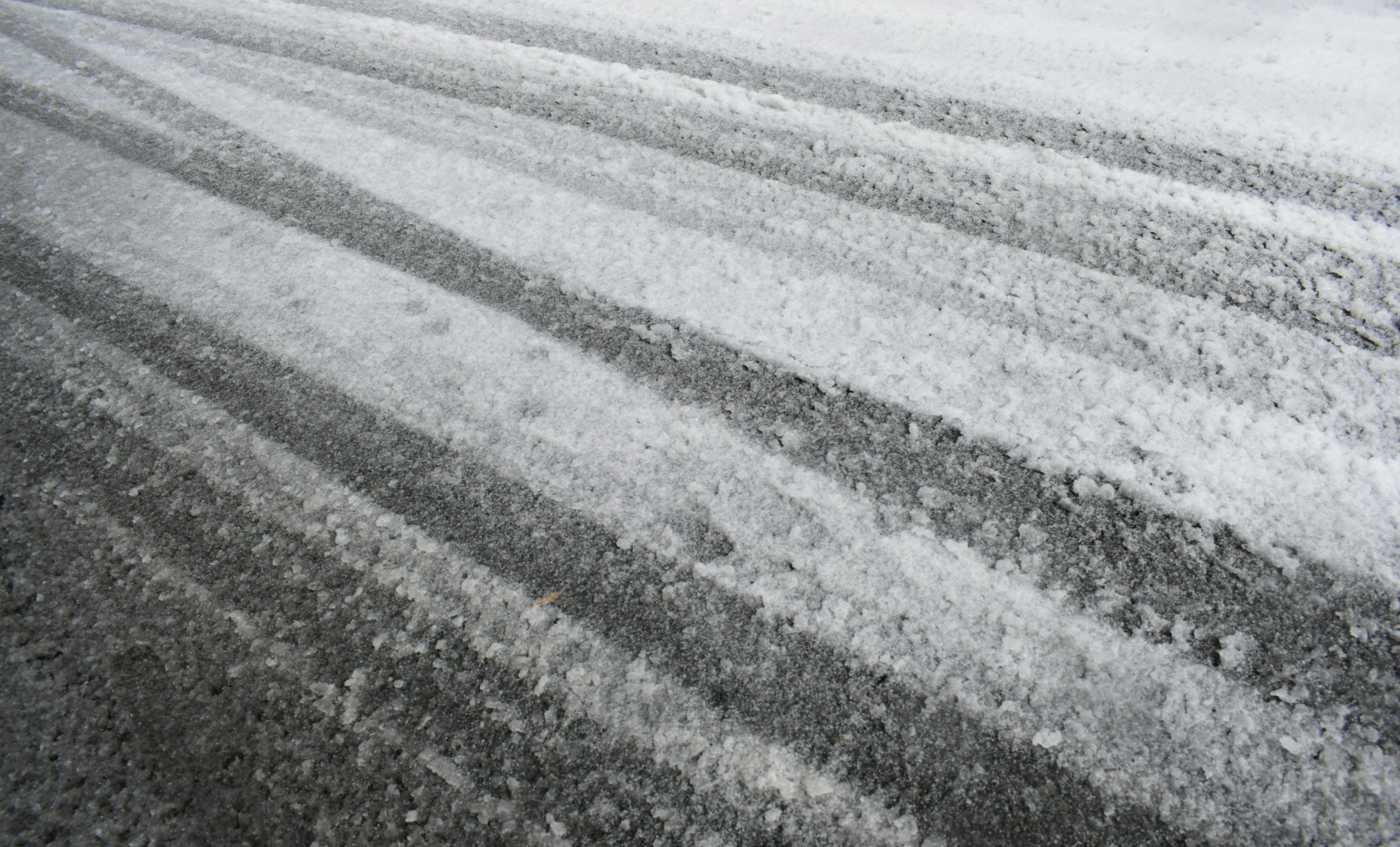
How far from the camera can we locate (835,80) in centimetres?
443

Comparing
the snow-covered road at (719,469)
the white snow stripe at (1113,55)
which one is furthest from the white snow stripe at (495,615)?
the white snow stripe at (1113,55)

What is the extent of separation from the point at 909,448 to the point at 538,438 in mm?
1125

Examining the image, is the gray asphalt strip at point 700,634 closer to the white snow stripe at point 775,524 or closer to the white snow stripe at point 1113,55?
the white snow stripe at point 775,524

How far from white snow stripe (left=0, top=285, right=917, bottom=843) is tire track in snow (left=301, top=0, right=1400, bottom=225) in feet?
10.4

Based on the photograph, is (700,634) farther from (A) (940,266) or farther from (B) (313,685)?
(A) (940,266)

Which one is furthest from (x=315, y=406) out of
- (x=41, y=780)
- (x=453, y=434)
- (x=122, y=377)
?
(x=41, y=780)

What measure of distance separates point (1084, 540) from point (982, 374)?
699 millimetres

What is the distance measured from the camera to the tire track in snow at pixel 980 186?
2.86m

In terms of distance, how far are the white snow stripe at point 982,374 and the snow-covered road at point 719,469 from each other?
0.02 m

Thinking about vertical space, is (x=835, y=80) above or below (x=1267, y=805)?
above

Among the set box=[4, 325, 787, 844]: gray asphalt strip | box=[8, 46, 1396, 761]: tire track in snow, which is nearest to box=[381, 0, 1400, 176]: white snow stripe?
box=[8, 46, 1396, 761]: tire track in snow

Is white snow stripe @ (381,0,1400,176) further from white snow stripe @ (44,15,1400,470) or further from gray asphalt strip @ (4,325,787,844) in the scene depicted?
gray asphalt strip @ (4,325,787,844)

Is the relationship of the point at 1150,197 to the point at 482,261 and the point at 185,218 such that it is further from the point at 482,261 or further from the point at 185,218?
the point at 185,218

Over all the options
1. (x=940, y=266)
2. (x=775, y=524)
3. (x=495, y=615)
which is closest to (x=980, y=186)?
(x=940, y=266)
